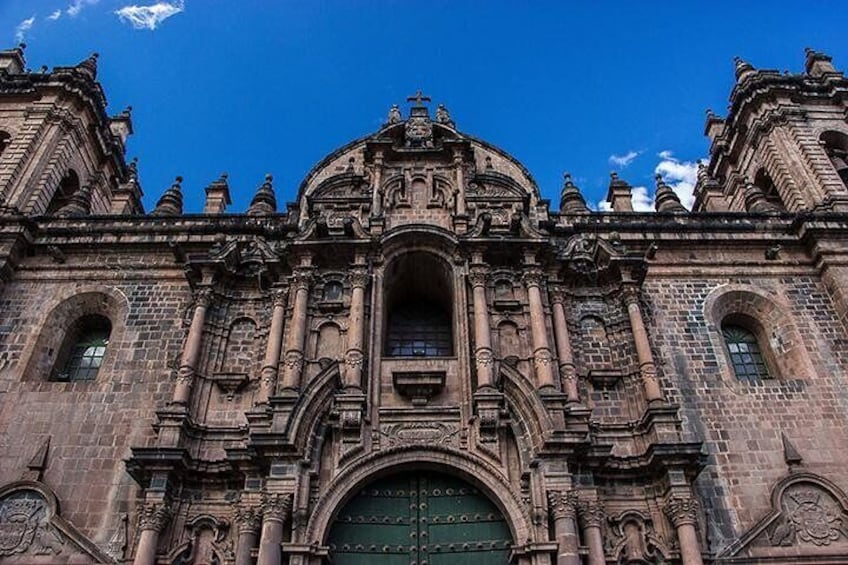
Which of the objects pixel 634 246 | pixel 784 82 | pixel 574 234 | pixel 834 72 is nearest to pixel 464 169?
pixel 574 234

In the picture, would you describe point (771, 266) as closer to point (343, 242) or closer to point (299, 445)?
point (343, 242)

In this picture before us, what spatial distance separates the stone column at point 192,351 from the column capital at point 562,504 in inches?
291

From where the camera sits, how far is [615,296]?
648 inches

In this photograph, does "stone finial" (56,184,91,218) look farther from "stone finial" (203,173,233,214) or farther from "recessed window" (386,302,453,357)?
"recessed window" (386,302,453,357)

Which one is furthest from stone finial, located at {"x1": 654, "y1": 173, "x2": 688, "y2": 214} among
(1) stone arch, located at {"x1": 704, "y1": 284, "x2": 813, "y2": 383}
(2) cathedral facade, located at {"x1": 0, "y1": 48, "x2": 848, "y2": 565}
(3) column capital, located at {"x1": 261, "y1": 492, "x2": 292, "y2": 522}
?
(3) column capital, located at {"x1": 261, "y1": 492, "x2": 292, "y2": 522}

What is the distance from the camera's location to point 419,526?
1307 cm

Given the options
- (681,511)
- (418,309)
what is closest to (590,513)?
(681,511)

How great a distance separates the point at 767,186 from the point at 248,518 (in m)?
19.7

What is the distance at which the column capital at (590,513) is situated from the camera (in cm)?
1239

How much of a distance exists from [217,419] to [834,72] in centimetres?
2293

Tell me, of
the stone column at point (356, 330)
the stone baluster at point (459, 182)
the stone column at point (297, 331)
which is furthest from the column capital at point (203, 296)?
the stone baluster at point (459, 182)

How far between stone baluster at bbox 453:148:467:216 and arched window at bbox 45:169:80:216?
1262cm

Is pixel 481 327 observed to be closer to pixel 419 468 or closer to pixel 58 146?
pixel 419 468

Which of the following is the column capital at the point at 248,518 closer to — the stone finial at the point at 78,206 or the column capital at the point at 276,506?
the column capital at the point at 276,506
